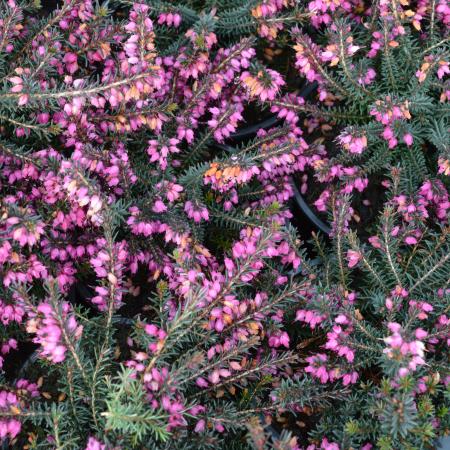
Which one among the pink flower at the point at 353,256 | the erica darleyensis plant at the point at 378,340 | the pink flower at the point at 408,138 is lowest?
the erica darleyensis plant at the point at 378,340

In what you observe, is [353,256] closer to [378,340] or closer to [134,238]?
[378,340]

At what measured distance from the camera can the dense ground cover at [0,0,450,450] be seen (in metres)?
1.67

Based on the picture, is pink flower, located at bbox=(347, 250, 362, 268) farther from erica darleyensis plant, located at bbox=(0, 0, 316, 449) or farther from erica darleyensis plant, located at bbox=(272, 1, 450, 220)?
erica darleyensis plant, located at bbox=(272, 1, 450, 220)

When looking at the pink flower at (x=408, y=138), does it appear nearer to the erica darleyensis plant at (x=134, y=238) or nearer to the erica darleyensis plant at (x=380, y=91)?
the erica darleyensis plant at (x=380, y=91)

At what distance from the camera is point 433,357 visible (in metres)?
1.91

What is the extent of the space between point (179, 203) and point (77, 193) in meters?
0.50

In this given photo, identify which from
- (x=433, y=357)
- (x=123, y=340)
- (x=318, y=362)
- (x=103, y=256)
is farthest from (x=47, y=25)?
(x=433, y=357)

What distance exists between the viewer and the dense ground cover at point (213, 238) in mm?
1667

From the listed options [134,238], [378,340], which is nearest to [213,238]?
[134,238]

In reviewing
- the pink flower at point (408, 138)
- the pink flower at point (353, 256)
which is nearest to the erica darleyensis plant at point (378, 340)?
the pink flower at point (353, 256)

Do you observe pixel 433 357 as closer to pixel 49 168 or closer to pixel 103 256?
pixel 103 256

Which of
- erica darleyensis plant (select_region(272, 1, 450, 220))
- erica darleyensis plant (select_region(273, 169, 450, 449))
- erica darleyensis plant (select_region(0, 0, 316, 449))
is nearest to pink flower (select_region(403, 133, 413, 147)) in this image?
erica darleyensis plant (select_region(272, 1, 450, 220))

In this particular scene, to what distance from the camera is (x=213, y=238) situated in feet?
7.95

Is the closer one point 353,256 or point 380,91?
point 353,256
